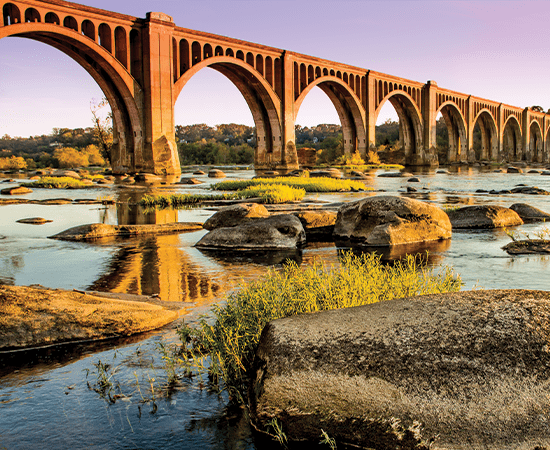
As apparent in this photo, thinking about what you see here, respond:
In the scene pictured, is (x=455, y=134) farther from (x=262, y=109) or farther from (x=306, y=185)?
(x=306, y=185)

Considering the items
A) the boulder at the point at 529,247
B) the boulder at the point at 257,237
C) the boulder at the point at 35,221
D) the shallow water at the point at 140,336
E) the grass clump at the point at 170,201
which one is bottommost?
the shallow water at the point at 140,336

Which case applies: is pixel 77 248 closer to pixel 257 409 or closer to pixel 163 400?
pixel 163 400

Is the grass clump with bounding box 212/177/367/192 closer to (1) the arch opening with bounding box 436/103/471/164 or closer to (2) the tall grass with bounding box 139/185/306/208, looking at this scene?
(2) the tall grass with bounding box 139/185/306/208

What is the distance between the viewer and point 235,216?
9289 mm

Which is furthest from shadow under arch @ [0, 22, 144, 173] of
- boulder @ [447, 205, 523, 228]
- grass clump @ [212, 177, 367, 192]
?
boulder @ [447, 205, 523, 228]

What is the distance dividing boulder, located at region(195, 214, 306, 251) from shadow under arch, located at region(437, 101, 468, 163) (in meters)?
61.0

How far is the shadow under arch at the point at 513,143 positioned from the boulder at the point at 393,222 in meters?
83.2

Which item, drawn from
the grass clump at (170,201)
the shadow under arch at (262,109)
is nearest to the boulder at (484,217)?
the grass clump at (170,201)

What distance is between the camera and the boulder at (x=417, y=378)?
229 cm

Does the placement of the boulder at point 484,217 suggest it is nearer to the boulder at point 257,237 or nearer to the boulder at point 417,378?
the boulder at point 257,237

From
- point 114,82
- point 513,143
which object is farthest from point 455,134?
point 114,82

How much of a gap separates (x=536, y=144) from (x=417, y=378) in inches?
4150

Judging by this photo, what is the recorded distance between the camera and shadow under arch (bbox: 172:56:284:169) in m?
36.3

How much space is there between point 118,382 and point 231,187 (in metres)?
15.8
